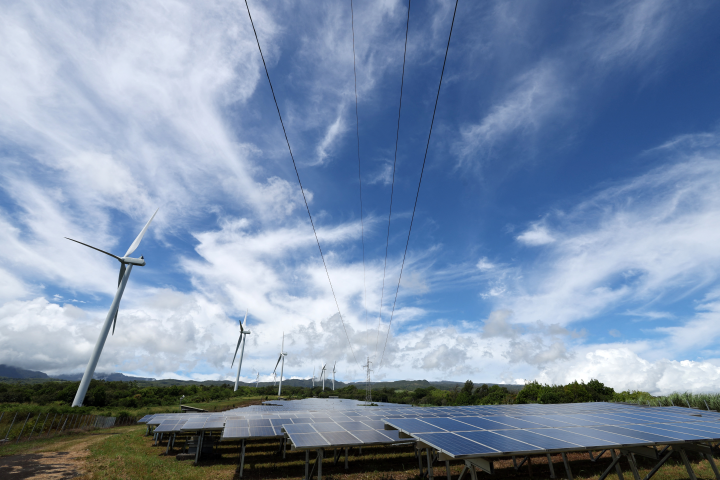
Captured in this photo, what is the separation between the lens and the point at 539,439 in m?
17.3

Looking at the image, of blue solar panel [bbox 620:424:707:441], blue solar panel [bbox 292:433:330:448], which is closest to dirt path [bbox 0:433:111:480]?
blue solar panel [bbox 292:433:330:448]

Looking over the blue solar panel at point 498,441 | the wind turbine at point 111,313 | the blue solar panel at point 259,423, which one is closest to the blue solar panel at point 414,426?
the blue solar panel at point 498,441

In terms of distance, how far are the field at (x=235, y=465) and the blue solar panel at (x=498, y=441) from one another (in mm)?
8936

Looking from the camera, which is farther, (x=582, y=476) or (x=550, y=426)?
(x=582, y=476)

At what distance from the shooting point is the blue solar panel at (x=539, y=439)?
1563 cm

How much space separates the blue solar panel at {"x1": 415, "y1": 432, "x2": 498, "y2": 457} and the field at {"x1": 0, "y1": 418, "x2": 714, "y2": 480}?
31.0ft

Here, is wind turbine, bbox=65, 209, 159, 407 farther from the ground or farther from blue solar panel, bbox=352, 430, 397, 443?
blue solar panel, bbox=352, 430, 397, 443

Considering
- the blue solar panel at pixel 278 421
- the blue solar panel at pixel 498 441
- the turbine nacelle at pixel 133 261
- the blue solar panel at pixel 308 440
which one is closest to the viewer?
the blue solar panel at pixel 498 441

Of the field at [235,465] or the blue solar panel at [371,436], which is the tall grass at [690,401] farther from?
the blue solar panel at [371,436]

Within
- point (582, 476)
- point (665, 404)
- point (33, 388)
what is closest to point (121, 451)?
point (582, 476)

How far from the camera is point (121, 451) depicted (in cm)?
3397

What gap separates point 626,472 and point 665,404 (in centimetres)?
3646

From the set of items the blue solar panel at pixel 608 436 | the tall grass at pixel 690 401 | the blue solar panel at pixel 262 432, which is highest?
the tall grass at pixel 690 401

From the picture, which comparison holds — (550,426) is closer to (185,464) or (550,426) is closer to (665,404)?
(185,464)
